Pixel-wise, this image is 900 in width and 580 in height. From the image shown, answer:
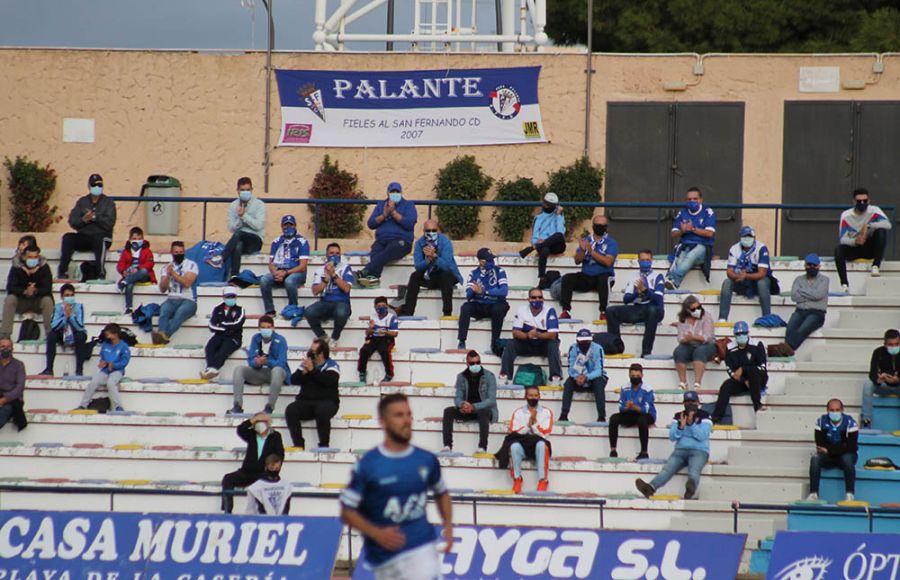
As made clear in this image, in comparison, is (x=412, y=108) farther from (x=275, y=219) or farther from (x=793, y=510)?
(x=793, y=510)

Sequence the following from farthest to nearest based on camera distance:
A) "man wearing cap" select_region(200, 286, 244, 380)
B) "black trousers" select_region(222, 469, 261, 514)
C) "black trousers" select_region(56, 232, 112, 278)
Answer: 1. "black trousers" select_region(56, 232, 112, 278)
2. "man wearing cap" select_region(200, 286, 244, 380)
3. "black trousers" select_region(222, 469, 261, 514)

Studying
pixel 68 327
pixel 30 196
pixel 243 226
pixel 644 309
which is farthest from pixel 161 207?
pixel 644 309

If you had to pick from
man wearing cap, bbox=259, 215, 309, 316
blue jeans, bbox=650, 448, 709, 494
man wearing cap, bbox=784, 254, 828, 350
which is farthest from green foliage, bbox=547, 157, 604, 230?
blue jeans, bbox=650, 448, 709, 494

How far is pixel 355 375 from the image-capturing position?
20.9 metres

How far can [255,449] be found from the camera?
18.4 metres

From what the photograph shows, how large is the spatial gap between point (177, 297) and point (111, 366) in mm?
1738

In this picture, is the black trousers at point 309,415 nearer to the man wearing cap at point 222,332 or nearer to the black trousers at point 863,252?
the man wearing cap at point 222,332

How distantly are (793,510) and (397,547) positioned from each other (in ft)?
27.5

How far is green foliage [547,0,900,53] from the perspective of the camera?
32.4 m

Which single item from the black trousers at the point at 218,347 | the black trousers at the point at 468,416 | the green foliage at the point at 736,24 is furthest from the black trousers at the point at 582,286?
the green foliage at the point at 736,24

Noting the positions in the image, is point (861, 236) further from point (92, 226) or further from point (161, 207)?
point (161, 207)

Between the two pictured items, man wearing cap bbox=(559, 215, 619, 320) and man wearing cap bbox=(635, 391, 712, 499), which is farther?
man wearing cap bbox=(559, 215, 619, 320)

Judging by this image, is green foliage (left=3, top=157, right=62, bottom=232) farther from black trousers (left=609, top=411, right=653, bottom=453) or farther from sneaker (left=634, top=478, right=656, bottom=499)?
sneaker (left=634, top=478, right=656, bottom=499)

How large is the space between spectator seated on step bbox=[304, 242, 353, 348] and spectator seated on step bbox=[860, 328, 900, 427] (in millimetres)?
6902
